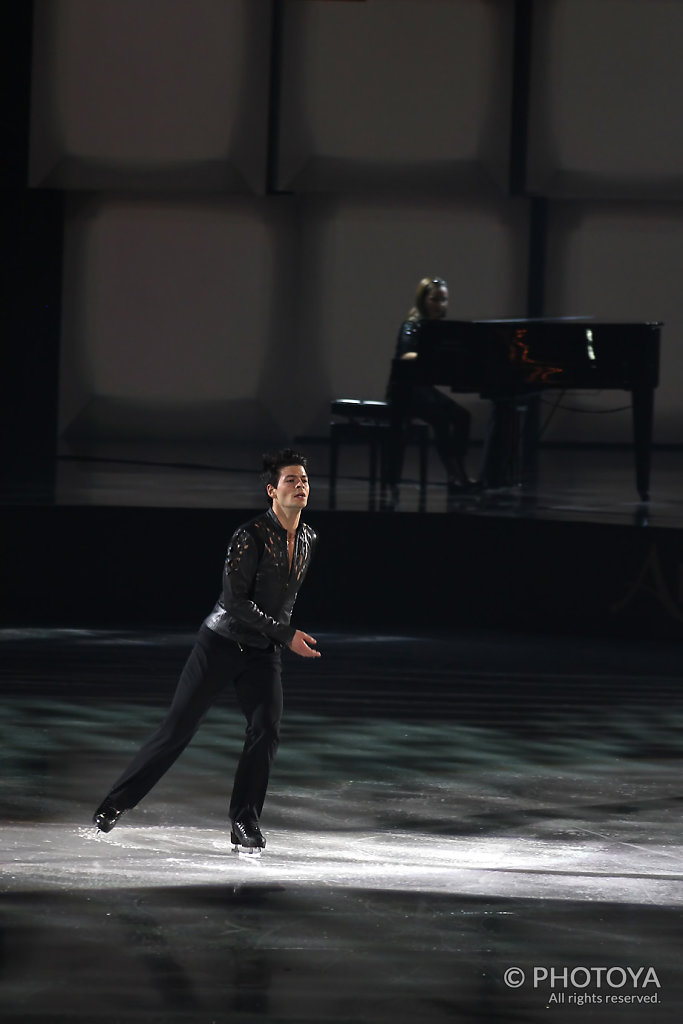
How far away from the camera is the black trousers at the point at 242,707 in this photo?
4.34m

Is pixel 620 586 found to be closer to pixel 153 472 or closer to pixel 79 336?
pixel 153 472

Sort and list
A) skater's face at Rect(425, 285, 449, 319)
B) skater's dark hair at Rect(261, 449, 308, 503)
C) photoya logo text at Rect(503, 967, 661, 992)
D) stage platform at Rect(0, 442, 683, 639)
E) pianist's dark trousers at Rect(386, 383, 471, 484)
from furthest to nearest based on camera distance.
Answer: skater's face at Rect(425, 285, 449, 319) < pianist's dark trousers at Rect(386, 383, 471, 484) < stage platform at Rect(0, 442, 683, 639) < skater's dark hair at Rect(261, 449, 308, 503) < photoya logo text at Rect(503, 967, 661, 992)

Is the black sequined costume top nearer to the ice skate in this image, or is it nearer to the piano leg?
the ice skate

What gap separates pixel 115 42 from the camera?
1160 cm

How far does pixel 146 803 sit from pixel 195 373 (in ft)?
23.8

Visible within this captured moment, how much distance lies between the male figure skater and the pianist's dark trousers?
4.57 meters

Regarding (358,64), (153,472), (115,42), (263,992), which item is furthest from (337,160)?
(263,992)

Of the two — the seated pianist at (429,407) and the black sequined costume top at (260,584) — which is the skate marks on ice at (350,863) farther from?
the seated pianist at (429,407)

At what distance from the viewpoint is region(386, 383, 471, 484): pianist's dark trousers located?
8938 millimetres

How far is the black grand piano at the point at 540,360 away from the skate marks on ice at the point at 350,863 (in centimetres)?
447

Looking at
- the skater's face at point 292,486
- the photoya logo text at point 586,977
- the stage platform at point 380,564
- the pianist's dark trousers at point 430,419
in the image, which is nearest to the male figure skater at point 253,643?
the skater's face at point 292,486

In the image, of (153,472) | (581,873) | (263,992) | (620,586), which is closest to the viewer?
(263,992)

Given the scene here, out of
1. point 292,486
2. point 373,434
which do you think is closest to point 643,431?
point 373,434

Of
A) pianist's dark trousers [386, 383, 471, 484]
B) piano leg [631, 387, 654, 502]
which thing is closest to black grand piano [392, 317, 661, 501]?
piano leg [631, 387, 654, 502]
